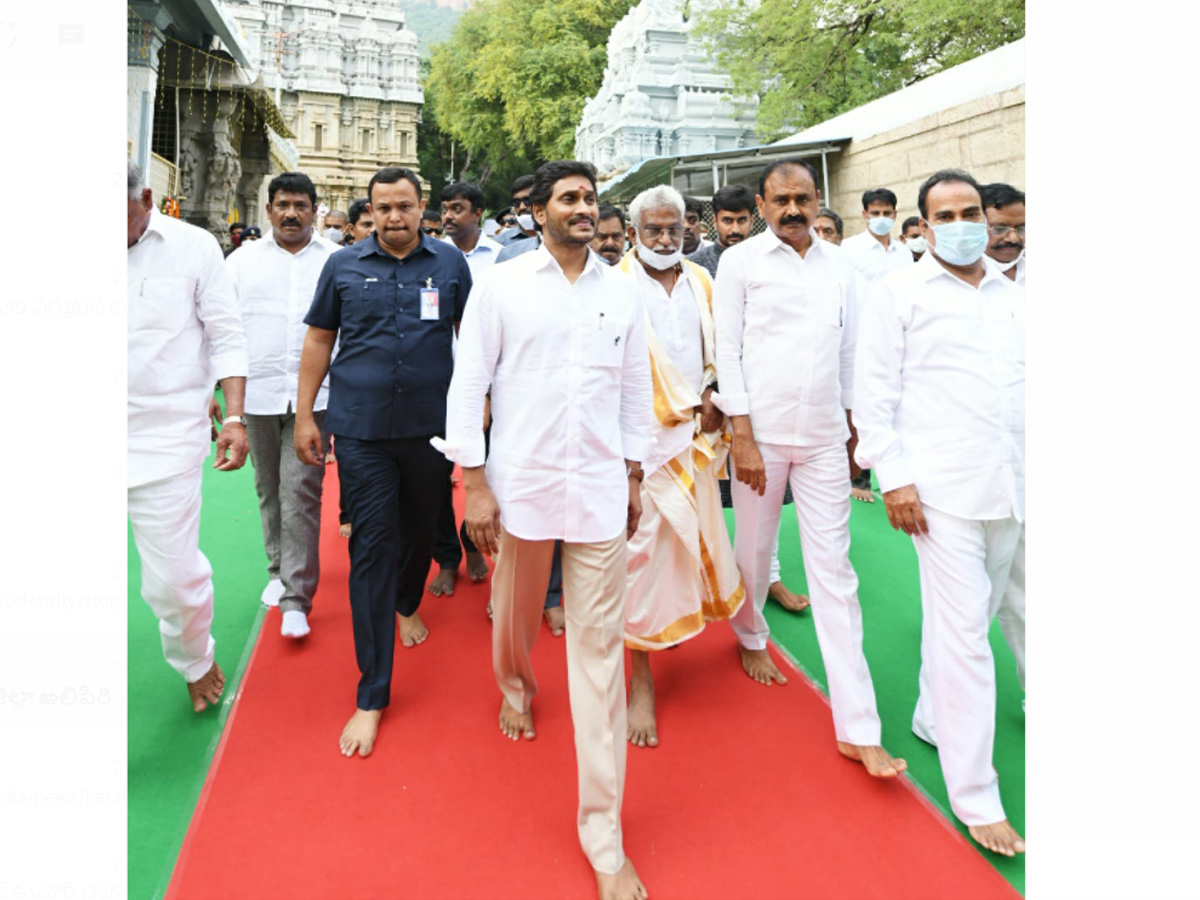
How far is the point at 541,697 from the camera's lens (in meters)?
3.09

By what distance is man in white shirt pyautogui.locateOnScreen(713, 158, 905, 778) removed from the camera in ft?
9.35

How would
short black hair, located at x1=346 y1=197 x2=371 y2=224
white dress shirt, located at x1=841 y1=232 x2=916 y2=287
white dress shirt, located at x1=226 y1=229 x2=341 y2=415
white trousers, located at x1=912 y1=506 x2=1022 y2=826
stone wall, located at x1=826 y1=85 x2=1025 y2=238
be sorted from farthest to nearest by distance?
stone wall, located at x1=826 y1=85 x2=1025 y2=238, white dress shirt, located at x1=841 y1=232 x2=916 y2=287, short black hair, located at x1=346 y1=197 x2=371 y2=224, white dress shirt, located at x1=226 y1=229 x2=341 y2=415, white trousers, located at x1=912 y1=506 x2=1022 y2=826

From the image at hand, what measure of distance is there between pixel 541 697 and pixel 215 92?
56.3 feet

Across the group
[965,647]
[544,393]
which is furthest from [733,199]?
[965,647]

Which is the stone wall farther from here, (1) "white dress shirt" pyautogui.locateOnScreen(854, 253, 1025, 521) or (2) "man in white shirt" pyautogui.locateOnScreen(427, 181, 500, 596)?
(1) "white dress shirt" pyautogui.locateOnScreen(854, 253, 1025, 521)

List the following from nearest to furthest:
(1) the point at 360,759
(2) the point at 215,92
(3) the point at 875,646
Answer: (1) the point at 360,759, (3) the point at 875,646, (2) the point at 215,92

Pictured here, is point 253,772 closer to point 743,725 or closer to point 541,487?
point 541,487

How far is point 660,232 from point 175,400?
6.08 feet

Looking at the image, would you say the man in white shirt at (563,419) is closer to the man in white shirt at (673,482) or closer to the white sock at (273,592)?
the man in white shirt at (673,482)

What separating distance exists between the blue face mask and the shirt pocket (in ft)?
8.32

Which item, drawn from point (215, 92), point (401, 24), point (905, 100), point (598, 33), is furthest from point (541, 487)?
point (401, 24)

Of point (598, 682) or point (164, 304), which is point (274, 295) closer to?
point (164, 304)

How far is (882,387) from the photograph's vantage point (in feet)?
8.25

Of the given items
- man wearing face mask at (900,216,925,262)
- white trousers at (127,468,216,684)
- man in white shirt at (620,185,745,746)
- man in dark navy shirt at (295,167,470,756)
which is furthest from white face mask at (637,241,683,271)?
man wearing face mask at (900,216,925,262)
